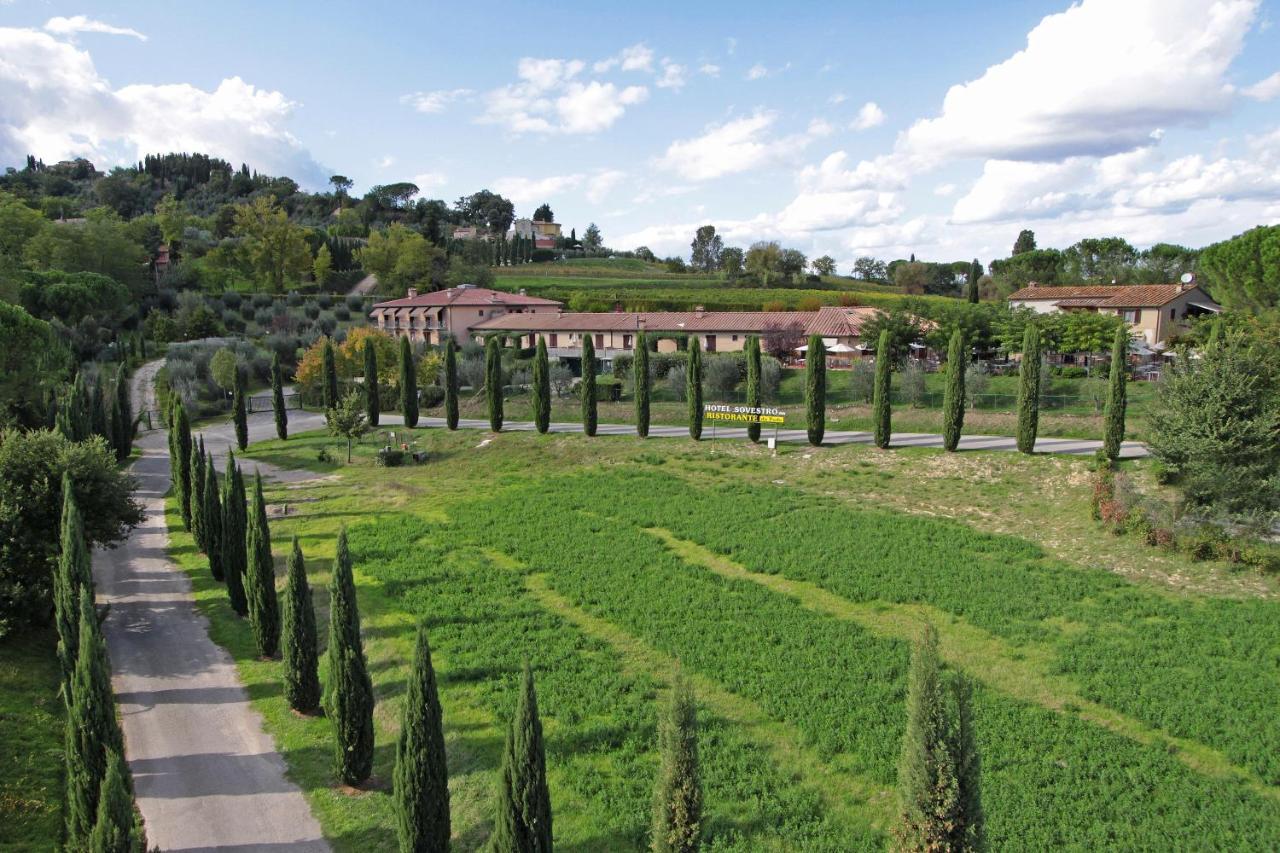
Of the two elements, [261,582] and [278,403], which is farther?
[278,403]

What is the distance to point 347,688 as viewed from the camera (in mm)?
13031

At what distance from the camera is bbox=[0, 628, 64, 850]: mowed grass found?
488 inches

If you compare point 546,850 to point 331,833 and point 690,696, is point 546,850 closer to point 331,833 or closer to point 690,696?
point 690,696

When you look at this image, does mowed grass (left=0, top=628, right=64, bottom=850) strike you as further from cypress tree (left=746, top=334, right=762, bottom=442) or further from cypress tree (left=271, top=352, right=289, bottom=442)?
cypress tree (left=746, top=334, right=762, bottom=442)

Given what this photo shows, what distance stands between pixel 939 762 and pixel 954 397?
27.8 m

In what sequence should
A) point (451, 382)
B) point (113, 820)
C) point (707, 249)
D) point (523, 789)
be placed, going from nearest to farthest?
point (113, 820)
point (523, 789)
point (451, 382)
point (707, 249)

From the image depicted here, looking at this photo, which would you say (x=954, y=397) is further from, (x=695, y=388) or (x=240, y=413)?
(x=240, y=413)

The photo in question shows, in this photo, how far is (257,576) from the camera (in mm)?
17656

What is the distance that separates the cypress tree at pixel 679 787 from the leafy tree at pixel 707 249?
130m

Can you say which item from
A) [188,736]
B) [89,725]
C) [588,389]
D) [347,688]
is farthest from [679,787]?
[588,389]

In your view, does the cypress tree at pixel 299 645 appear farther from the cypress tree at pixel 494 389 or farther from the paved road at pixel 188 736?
the cypress tree at pixel 494 389

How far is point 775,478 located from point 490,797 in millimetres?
21393

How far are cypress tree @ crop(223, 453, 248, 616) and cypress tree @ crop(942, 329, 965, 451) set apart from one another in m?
26.5

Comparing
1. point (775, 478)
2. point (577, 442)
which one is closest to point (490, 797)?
point (775, 478)
